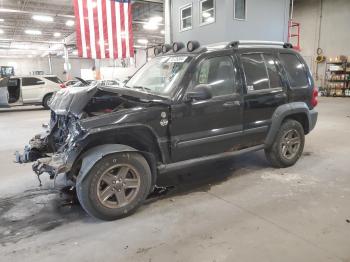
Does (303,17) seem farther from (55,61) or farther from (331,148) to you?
(55,61)

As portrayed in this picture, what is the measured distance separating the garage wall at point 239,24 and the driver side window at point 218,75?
7033mm

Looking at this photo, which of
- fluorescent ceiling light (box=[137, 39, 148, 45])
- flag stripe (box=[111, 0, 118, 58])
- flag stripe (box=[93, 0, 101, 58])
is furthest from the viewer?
fluorescent ceiling light (box=[137, 39, 148, 45])

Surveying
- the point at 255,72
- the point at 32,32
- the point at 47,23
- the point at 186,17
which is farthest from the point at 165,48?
the point at 32,32

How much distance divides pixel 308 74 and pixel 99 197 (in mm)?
3439

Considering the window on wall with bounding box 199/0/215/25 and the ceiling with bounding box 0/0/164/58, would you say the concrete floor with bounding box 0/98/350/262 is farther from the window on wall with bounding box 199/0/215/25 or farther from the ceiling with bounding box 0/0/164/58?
the ceiling with bounding box 0/0/164/58

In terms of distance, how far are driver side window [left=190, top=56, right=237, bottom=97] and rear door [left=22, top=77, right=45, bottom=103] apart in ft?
37.7

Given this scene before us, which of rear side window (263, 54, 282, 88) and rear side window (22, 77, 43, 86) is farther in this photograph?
rear side window (22, 77, 43, 86)

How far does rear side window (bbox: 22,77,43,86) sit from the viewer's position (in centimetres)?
1281

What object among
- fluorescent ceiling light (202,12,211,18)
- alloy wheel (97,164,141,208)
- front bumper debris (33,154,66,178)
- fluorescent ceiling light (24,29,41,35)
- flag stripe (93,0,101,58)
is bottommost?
alloy wheel (97,164,141,208)

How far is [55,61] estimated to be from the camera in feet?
124

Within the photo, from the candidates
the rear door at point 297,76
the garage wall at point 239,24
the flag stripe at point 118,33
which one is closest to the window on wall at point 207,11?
the garage wall at point 239,24

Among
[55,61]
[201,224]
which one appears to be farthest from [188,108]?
[55,61]

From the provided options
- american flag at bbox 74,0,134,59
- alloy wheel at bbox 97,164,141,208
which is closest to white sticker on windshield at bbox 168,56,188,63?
alloy wheel at bbox 97,164,141,208

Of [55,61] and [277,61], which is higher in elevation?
[55,61]
